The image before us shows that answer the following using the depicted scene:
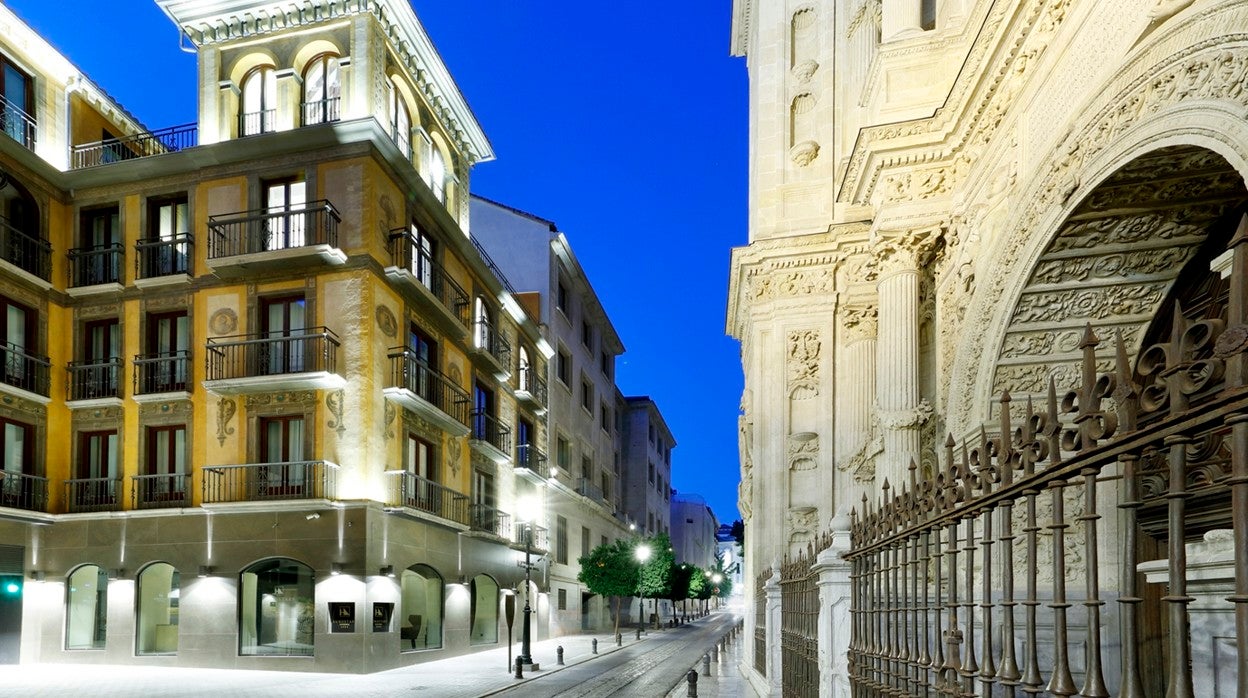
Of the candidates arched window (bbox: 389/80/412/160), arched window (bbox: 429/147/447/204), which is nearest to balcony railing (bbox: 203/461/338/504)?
arched window (bbox: 389/80/412/160)

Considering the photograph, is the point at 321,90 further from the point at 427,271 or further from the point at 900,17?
the point at 900,17

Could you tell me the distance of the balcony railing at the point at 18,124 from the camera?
2392 centimetres

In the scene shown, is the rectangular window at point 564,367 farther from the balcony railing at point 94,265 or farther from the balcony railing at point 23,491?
the balcony railing at point 23,491

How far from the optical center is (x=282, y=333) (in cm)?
2345

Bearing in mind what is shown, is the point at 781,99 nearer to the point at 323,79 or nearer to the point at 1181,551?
the point at 323,79

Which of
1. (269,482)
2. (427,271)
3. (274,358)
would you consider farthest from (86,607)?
(427,271)

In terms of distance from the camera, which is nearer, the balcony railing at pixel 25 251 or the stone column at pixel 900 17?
the stone column at pixel 900 17

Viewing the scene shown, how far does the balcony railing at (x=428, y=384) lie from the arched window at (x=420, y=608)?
473 cm

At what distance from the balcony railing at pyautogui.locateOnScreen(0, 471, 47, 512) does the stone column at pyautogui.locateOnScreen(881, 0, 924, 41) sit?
22.5 metres

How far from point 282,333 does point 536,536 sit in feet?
52.5

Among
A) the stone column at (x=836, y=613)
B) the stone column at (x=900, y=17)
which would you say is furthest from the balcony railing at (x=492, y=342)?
the stone column at (x=836, y=613)

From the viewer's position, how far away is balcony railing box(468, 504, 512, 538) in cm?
2924

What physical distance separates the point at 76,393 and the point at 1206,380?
27.7 m

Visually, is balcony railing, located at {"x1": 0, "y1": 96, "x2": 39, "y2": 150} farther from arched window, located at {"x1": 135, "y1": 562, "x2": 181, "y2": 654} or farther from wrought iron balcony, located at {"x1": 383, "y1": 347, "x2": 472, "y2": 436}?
arched window, located at {"x1": 135, "y1": 562, "x2": 181, "y2": 654}
